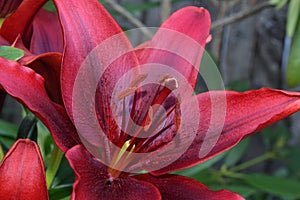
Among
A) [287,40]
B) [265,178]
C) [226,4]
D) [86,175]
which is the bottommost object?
[265,178]

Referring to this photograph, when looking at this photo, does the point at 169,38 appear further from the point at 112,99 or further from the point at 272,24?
the point at 272,24

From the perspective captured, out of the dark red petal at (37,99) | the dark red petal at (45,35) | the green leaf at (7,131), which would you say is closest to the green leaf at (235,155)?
the green leaf at (7,131)

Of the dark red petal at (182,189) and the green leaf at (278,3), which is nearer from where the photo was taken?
the dark red petal at (182,189)

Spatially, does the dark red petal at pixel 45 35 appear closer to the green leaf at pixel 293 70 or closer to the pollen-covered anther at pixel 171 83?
the pollen-covered anther at pixel 171 83

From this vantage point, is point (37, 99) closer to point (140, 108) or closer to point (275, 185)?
point (140, 108)

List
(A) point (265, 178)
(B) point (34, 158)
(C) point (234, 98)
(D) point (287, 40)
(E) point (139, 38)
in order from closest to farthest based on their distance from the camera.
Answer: (B) point (34, 158)
(C) point (234, 98)
(A) point (265, 178)
(E) point (139, 38)
(D) point (287, 40)

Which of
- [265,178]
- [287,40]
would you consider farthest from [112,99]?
[287,40]

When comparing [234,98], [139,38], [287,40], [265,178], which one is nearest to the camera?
[234,98]
